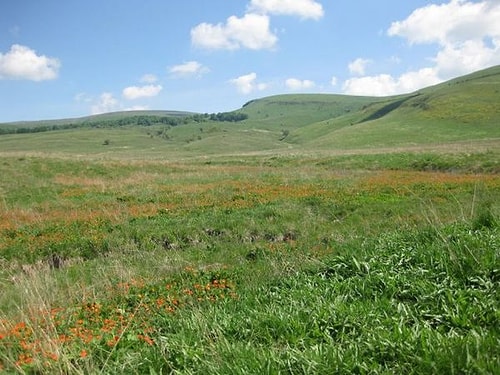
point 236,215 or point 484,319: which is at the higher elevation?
point 484,319

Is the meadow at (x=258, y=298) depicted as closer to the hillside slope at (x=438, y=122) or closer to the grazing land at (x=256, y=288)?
the grazing land at (x=256, y=288)

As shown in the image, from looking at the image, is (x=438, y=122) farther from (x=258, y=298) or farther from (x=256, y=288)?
(x=258, y=298)

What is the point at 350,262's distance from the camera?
5.98 metres

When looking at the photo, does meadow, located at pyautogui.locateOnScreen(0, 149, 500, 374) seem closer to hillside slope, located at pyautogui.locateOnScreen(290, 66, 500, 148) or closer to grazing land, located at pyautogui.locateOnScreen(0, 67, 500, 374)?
grazing land, located at pyautogui.locateOnScreen(0, 67, 500, 374)

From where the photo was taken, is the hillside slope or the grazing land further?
the hillside slope

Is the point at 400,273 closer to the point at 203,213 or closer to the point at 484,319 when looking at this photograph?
the point at 484,319

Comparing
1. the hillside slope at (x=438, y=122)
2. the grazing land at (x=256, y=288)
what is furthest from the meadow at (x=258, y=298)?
the hillside slope at (x=438, y=122)

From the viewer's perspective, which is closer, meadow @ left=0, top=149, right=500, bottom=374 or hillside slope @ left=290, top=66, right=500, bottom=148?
meadow @ left=0, top=149, right=500, bottom=374

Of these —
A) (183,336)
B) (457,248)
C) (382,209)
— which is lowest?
(382,209)

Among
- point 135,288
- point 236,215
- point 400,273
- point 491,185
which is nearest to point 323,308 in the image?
point 400,273

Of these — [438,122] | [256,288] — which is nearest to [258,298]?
[256,288]

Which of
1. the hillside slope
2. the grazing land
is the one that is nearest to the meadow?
the grazing land

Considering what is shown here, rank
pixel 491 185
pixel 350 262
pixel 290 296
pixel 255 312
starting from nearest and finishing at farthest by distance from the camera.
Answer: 1. pixel 255 312
2. pixel 290 296
3. pixel 350 262
4. pixel 491 185

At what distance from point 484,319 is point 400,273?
1.43 metres
